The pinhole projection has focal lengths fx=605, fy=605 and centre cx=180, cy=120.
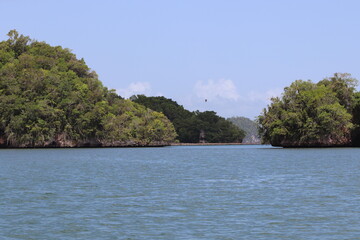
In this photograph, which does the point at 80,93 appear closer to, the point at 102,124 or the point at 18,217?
the point at 102,124

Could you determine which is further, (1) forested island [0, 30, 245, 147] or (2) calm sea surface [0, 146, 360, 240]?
(1) forested island [0, 30, 245, 147]

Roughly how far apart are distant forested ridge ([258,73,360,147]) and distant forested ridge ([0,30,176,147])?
33.0m

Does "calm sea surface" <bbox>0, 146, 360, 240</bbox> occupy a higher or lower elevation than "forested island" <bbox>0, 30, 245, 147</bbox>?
lower

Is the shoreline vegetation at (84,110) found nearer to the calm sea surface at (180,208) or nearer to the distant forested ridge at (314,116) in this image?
the distant forested ridge at (314,116)

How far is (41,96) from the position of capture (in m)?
114

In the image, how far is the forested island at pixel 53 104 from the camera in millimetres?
110438

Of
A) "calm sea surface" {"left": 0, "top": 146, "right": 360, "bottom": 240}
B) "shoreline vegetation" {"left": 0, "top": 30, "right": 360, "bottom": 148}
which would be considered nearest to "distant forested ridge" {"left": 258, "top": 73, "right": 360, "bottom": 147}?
"shoreline vegetation" {"left": 0, "top": 30, "right": 360, "bottom": 148}

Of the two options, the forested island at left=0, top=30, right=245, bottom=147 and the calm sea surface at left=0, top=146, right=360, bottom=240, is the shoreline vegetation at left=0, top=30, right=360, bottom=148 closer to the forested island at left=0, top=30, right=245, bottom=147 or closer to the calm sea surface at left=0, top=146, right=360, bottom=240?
the forested island at left=0, top=30, right=245, bottom=147

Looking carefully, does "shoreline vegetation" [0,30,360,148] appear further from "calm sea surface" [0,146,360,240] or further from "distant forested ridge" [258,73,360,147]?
"calm sea surface" [0,146,360,240]

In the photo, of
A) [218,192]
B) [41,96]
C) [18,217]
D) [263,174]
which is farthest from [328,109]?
[18,217]

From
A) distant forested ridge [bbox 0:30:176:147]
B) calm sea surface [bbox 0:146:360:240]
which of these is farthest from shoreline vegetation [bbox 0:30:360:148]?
calm sea surface [bbox 0:146:360:240]

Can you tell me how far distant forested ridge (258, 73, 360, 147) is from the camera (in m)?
107

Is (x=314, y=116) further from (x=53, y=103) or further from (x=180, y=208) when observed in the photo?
(x=180, y=208)

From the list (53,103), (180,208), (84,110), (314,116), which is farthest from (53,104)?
(180,208)
